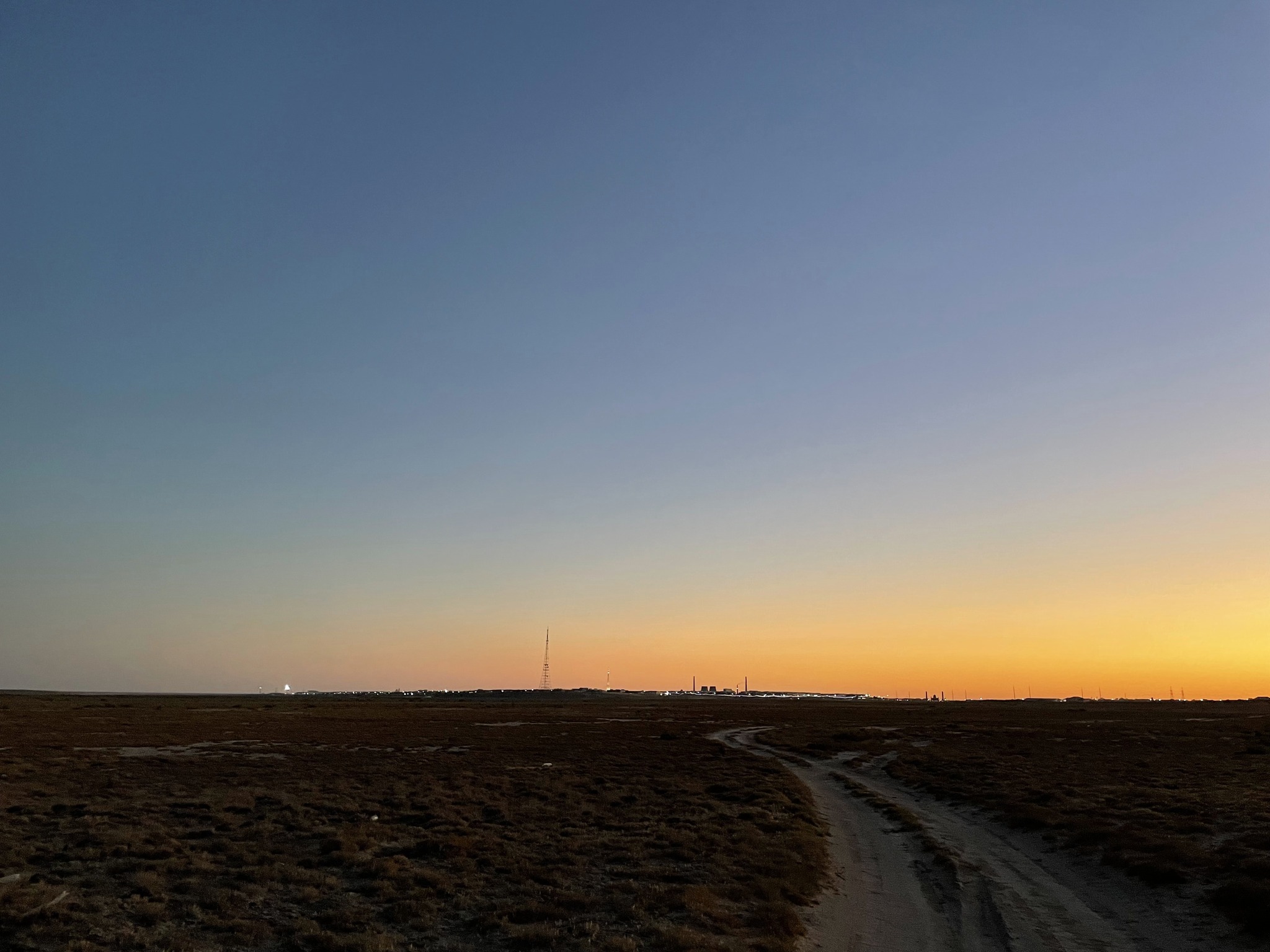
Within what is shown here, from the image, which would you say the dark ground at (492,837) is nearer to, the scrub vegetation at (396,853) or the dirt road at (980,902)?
the scrub vegetation at (396,853)

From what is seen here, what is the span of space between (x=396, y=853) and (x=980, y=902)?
16.7m

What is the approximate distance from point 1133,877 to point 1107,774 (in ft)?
93.3

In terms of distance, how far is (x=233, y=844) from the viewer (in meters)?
25.0

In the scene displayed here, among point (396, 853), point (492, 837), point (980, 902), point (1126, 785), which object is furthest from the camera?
point (1126, 785)

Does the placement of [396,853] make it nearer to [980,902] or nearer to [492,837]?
[492,837]

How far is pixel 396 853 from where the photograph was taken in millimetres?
24641

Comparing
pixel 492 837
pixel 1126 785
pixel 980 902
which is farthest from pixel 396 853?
pixel 1126 785

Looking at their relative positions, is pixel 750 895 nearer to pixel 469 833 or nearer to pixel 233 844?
pixel 469 833

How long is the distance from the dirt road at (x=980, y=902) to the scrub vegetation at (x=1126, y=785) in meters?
1.29

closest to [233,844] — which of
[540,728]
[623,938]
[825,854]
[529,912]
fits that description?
[529,912]

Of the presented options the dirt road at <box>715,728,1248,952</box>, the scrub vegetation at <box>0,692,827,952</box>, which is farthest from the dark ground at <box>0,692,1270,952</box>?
the dirt road at <box>715,728,1248,952</box>

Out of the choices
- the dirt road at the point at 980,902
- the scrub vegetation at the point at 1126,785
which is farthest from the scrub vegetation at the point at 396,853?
the scrub vegetation at the point at 1126,785

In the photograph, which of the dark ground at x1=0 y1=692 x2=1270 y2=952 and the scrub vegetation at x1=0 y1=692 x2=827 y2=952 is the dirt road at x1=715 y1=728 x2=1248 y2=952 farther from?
the scrub vegetation at x1=0 y1=692 x2=827 y2=952

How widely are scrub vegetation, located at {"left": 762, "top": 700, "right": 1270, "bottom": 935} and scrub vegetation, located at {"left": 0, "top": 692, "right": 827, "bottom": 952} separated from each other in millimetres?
9244
